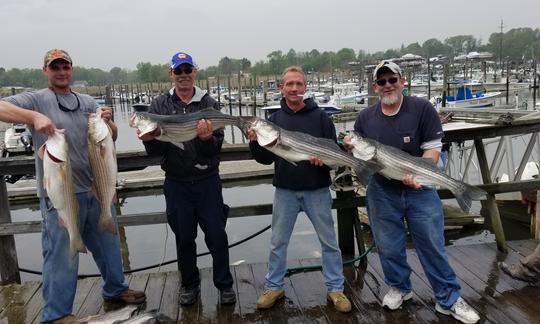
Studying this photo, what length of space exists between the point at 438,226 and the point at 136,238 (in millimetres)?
8988

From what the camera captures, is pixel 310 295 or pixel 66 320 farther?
pixel 310 295

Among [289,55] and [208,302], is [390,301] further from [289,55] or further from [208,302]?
[289,55]

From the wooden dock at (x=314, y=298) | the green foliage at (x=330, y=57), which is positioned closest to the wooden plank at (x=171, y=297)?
the wooden dock at (x=314, y=298)

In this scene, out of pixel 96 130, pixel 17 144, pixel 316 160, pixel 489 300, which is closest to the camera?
pixel 96 130

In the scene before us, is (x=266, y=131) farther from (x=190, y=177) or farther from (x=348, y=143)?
(x=190, y=177)

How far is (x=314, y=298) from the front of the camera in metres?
4.09

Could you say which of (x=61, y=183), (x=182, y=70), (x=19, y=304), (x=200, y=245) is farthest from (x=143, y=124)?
(x=200, y=245)

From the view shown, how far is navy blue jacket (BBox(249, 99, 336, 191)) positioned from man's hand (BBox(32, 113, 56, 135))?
5.30 feet

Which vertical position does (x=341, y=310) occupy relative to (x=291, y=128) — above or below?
below

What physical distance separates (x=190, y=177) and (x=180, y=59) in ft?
3.41

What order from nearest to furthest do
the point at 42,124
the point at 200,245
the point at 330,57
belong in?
the point at 42,124 → the point at 200,245 → the point at 330,57

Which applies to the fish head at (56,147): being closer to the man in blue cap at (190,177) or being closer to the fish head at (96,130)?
the fish head at (96,130)

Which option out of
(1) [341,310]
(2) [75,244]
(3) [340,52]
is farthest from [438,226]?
(3) [340,52]

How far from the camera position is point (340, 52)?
139m
